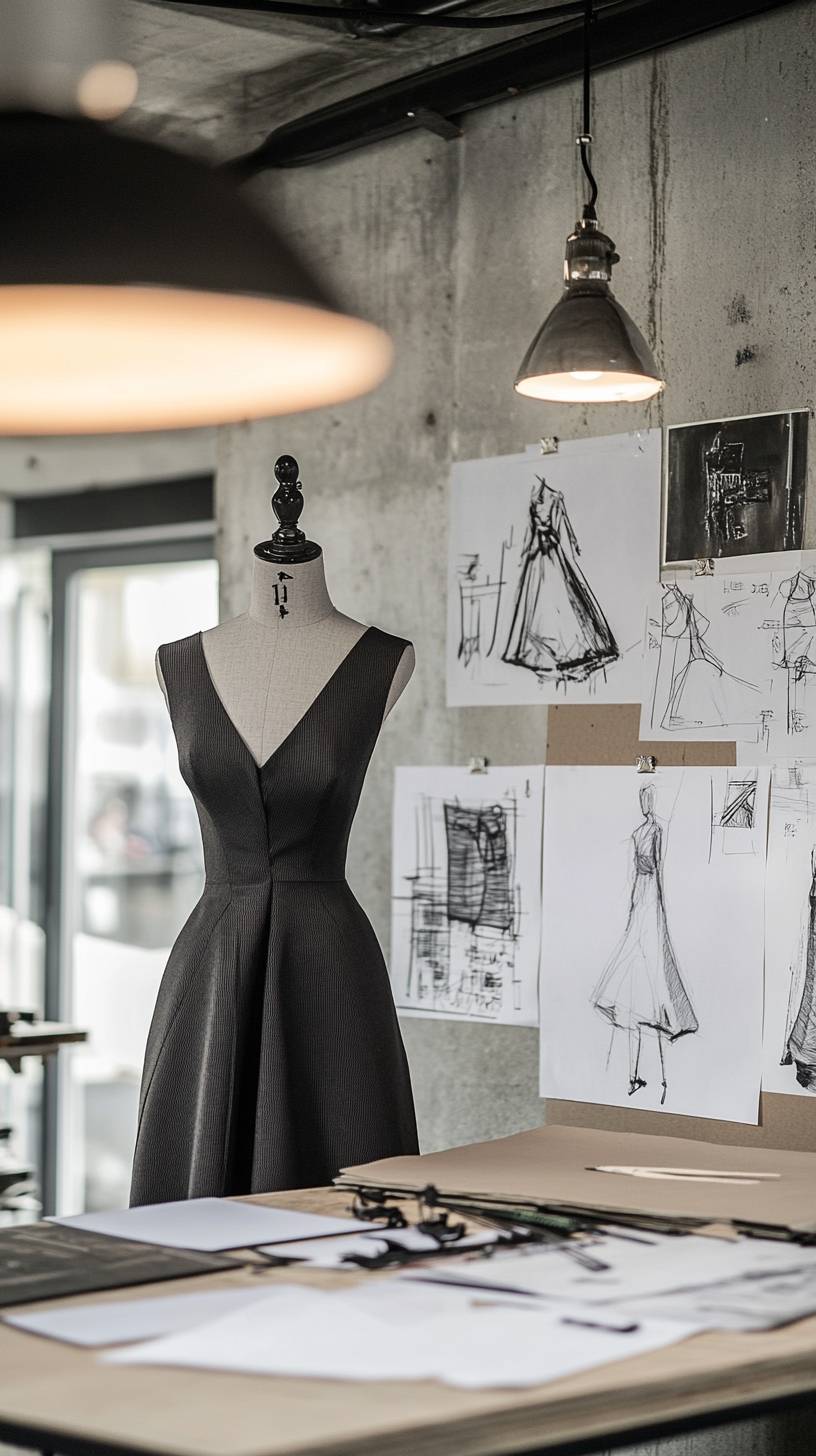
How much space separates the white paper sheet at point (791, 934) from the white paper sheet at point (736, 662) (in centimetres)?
8

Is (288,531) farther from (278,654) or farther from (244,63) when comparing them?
(244,63)

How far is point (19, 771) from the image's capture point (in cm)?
577

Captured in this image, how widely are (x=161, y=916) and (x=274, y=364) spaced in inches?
172

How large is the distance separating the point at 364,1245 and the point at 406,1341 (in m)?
0.41

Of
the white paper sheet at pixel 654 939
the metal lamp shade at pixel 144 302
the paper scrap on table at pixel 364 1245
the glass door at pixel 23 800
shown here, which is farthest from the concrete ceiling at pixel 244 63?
the metal lamp shade at pixel 144 302

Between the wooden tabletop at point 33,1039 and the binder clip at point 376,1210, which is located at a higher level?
the binder clip at point 376,1210

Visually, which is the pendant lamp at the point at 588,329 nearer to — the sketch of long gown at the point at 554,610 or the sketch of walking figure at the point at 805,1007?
the sketch of long gown at the point at 554,610

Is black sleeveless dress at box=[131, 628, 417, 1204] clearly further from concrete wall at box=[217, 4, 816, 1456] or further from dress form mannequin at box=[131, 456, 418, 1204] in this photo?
concrete wall at box=[217, 4, 816, 1456]

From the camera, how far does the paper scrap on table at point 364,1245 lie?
6.40 feet

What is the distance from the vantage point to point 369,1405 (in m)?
1.44

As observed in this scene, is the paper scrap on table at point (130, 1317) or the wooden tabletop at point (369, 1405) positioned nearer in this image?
the wooden tabletop at point (369, 1405)

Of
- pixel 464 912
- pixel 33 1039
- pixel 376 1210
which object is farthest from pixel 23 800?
pixel 376 1210

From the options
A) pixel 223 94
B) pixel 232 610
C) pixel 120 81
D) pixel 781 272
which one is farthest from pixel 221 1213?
pixel 223 94

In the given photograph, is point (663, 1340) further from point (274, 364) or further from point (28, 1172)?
point (28, 1172)
